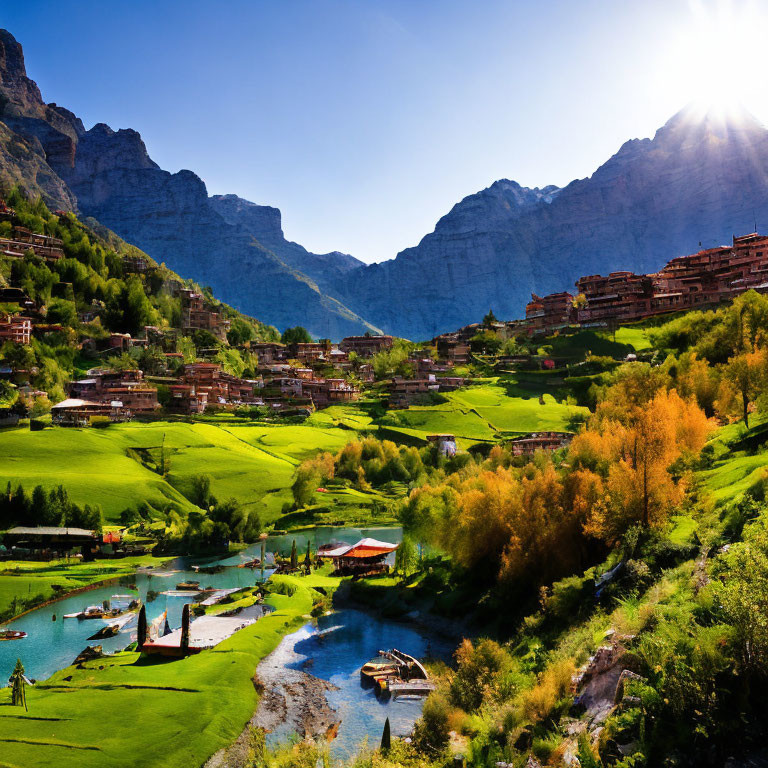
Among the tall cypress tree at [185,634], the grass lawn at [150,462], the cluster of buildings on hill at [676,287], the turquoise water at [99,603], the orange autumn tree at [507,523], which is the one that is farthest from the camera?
the cluster of buildings on hill at [676,287]

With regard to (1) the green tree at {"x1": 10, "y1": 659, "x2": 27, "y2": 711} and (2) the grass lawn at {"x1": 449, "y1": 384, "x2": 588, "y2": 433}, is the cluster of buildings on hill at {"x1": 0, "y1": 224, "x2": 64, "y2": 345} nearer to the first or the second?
(2) the grass lawn at {"x1": 449, "y1": 384, "x2": 588, "y2": 433}

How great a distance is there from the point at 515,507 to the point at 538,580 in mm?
4800

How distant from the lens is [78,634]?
43.4 meters

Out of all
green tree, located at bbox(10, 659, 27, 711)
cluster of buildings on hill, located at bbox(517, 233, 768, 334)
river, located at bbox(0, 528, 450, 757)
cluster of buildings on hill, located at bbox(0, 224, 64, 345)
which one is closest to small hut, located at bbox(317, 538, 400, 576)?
river, located at bbox(0, 528, 450, 757)

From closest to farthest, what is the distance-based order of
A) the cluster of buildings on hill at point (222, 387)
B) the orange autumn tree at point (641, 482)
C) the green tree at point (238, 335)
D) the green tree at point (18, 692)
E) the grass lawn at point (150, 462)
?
the green tree at point (18, 692), the orange autumn tree at point (641, 482), the grass lawn at point (150, 462), the cluster of buildings on hill at point (222, 387), the green tree at point (238, 335)

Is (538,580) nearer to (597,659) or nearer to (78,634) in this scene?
(597,659)

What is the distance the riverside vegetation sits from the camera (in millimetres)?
16750

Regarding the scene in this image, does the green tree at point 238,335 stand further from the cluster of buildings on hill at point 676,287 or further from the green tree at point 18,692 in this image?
the green tree at point 18,692

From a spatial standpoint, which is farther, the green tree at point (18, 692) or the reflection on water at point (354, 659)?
the reflection on water at point (354, 659)

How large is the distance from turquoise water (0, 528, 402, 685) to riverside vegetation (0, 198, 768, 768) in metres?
2.54

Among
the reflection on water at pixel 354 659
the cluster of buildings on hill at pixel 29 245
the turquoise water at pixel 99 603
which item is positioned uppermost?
the cluster of buildings on hill at pixel 29 245

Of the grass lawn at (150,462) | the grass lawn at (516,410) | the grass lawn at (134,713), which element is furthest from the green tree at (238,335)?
the grass lawn at (134,713)

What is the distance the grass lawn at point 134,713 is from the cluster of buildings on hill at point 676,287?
301 ft

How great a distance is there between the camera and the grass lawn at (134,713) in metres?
24.1
